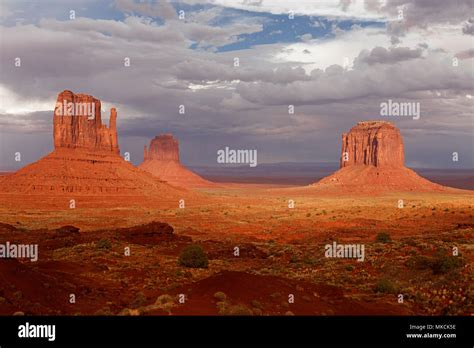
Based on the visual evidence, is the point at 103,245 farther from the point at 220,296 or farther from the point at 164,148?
the point at 164,148

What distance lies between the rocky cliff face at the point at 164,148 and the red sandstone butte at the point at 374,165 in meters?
72.1

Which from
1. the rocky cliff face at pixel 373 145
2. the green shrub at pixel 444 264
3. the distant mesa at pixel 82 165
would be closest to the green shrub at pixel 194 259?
the green shrub at pixel 444 264

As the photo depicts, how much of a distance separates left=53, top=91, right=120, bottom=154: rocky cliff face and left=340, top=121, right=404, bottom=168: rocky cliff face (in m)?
85.8

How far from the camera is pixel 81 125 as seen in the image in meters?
102

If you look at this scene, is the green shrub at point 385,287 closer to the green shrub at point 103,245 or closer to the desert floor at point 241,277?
the desert floor at point 241,277

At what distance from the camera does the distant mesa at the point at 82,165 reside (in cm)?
8588

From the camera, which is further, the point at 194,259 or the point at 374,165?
the point at 374,165

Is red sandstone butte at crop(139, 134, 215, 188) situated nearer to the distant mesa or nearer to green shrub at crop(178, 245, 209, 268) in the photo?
the distant mesa

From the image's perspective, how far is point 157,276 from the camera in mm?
19359

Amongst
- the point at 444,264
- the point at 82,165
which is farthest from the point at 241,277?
the point at 82,165

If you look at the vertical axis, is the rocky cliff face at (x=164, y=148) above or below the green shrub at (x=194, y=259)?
above

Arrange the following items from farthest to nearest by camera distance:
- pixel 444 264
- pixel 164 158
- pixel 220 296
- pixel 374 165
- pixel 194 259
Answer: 1. pixel 164 158
2. pixel 374 165
3. pixel 194 259
4. pixel 444 264
5. pixel 220 296

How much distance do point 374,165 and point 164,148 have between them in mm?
92184

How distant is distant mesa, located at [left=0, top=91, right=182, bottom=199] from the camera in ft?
282
